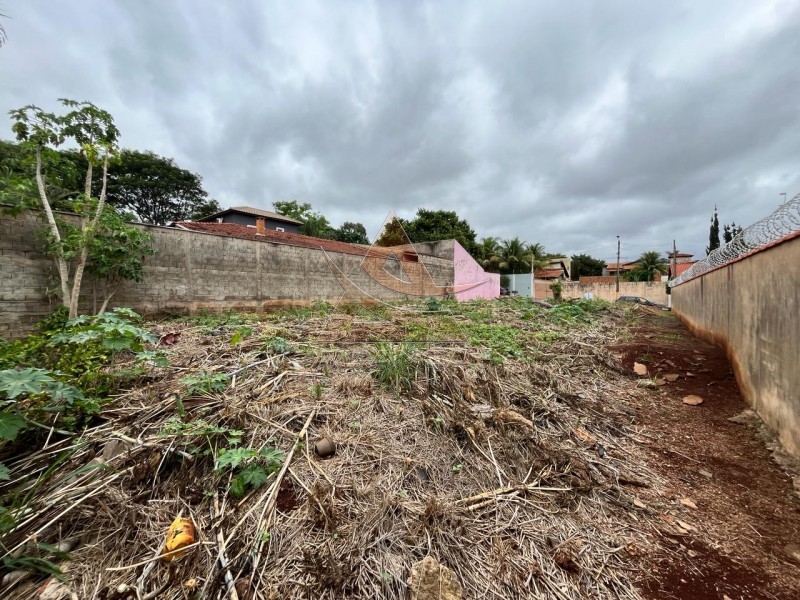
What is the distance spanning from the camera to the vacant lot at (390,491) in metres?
1.44

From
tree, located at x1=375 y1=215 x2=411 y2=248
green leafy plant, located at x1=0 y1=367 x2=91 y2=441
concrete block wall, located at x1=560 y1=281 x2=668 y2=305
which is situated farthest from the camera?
concrete block wall, located at x1=560 y1=281 x2=668 y2=305

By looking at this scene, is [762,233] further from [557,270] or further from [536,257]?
[557,270]

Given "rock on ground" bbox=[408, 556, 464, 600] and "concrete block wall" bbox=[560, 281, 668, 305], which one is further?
"concrete block wall" bbox=[560, 281, 668, 305]

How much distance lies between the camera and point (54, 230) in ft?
15.3

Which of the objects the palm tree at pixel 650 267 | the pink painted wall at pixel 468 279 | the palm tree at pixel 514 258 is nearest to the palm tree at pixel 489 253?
the palm tree at pixel 514 258

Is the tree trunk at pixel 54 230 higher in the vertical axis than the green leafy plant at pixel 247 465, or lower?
higher

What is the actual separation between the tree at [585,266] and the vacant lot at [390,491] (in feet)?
143

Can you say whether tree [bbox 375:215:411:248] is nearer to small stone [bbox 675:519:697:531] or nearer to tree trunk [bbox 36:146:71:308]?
tree trunk [bbox 36:146:71:308]

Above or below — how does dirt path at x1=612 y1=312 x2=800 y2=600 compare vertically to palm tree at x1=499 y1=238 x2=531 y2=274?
below

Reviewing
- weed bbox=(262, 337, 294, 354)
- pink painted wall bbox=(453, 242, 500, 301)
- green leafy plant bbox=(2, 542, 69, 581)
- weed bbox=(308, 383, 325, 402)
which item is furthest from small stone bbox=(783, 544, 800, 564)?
pink painted wall bbox=(453, 242, 500, 301)

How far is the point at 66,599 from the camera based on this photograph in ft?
4.25

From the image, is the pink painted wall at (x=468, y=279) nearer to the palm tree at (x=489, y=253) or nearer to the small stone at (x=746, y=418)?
Answer: the palm tree at (x=489, y=253)

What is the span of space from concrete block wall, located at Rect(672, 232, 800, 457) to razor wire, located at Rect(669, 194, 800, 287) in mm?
82

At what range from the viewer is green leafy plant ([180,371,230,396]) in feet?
7.84
